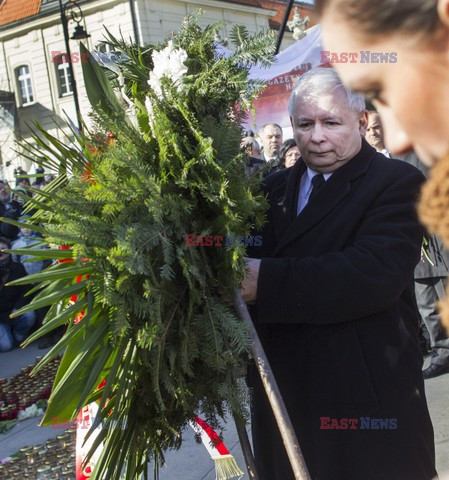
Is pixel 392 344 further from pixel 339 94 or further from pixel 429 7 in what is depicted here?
pixel 429 7

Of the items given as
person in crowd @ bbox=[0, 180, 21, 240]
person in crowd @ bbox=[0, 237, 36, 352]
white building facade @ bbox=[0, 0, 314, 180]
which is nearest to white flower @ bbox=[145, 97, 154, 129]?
person in crowd @ bbox=[0, 237, 36, 352]

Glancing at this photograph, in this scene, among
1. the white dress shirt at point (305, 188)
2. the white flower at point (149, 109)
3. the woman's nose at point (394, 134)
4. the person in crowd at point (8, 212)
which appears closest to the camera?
the woman's nose at point (394, 134)

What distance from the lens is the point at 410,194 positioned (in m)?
2.27

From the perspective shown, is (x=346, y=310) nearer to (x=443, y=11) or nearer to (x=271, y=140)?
(x=443, y=11)

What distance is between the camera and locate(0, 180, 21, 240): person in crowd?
8377mm

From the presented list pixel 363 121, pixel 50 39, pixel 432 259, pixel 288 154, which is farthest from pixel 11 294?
pixel 50 39

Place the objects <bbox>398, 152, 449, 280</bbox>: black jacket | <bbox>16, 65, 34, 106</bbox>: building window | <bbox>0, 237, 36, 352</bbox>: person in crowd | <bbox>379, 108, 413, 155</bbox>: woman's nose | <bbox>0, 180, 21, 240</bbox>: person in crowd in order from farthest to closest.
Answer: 1. <bbox>16, 65, 34, 106</bbox>: building window
2. <bbox>0, 180, 21, 240</bbox>: person in crowd
3. <bbox>0, 237, 36, 352</bbox>: person in crowd
4. <bbox>398, 152, 449, 280</bbox>: black jacket
5. <bbox>379, 108, 413, 155</bbox>: woman's nose

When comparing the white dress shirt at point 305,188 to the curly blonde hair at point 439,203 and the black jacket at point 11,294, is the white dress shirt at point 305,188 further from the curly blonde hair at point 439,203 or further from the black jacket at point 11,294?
the black jacket at point 11,294

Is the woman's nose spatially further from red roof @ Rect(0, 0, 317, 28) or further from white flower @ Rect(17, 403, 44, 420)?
red roof @ Rect(0, 0, 317, 28)

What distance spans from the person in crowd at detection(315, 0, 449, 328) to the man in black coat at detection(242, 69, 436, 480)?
51.3 inches

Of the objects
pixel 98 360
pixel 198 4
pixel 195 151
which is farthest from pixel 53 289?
pixel 198 4

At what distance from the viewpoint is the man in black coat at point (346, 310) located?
218cm

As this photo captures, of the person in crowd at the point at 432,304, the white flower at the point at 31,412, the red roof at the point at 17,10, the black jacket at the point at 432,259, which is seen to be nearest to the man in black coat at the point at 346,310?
the black jacket at the point at 432,259

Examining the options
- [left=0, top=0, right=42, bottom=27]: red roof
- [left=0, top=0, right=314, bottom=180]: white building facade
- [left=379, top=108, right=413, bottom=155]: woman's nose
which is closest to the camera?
[left=379, top=108, right=413, bottom=155]: woman's nose
